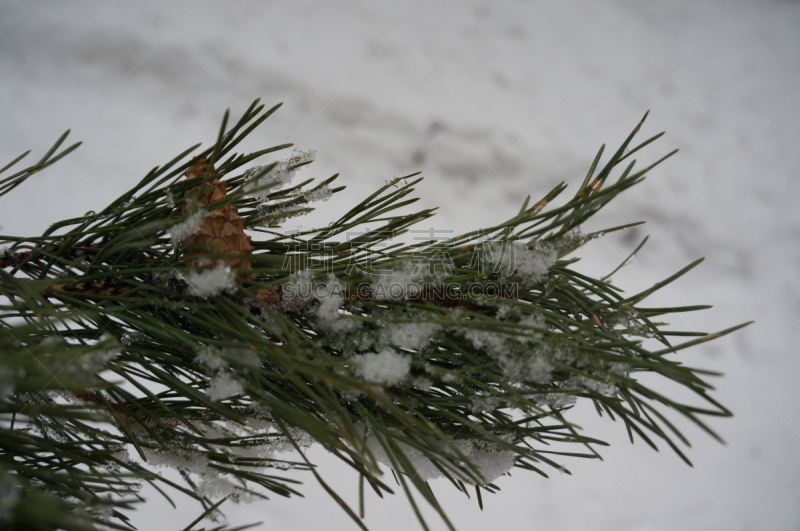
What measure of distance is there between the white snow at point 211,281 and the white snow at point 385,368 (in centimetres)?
5

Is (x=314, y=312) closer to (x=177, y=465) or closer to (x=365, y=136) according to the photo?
(x=177, y=465)

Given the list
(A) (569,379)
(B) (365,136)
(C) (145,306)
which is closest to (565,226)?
(A) (569,379)

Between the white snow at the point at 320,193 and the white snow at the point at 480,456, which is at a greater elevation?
the white snow at the point at 320,193

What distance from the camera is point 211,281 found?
15 centimetres

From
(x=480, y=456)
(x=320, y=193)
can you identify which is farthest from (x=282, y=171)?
(x=480, y=456)

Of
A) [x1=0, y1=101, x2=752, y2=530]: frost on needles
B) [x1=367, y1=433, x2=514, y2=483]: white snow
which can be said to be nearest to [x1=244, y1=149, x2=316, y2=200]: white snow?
[x1=0, y1=101, x2=752, y2=530]: frost on needles

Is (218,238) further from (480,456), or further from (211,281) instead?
(480,456)

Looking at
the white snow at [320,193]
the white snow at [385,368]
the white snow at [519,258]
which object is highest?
the white snow at [320,193]

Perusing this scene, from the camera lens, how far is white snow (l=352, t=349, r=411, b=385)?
0.15m

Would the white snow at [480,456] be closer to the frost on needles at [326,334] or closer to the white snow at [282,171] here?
the frost on needles at [326,334]

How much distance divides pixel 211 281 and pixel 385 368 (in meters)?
0.06

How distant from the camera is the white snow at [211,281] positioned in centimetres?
15

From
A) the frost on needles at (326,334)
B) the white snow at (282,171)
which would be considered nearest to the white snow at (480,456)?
the frost on needles at (326,334)

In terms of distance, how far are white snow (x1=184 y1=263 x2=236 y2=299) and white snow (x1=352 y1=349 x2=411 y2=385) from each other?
5 centimetres
